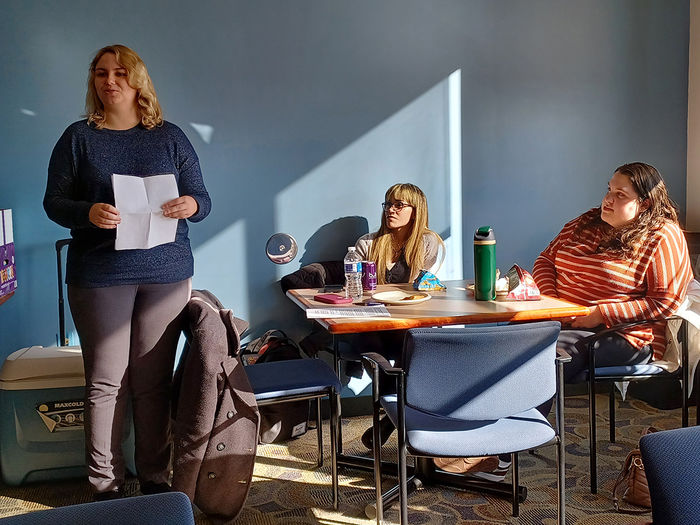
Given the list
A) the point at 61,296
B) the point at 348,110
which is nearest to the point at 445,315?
the point at 348,110

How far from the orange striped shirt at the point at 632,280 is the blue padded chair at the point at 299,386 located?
1.12m

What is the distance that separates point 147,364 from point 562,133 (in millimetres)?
2746

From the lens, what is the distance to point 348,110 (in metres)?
3.62

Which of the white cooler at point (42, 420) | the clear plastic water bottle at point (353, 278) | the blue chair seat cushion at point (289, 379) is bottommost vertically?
the white cooler at point (42, 420)

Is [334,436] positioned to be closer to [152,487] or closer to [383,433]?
[383,433]

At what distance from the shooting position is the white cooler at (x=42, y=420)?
2.75 meters

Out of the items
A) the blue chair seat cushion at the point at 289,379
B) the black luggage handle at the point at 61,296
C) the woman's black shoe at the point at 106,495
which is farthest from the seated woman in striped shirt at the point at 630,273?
the black luggage handle at the point at 61,296

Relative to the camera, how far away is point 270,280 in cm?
358

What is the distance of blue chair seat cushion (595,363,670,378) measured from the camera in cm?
268

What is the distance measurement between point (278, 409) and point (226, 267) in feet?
2.62

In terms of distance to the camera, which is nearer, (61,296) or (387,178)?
(61,296)

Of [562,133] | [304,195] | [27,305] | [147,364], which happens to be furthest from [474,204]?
[27,305]

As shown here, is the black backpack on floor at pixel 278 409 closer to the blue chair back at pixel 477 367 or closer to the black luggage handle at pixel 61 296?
the black luggage handle at pixel 61 296

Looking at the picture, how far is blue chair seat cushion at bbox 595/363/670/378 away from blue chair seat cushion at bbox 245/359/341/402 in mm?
1061
